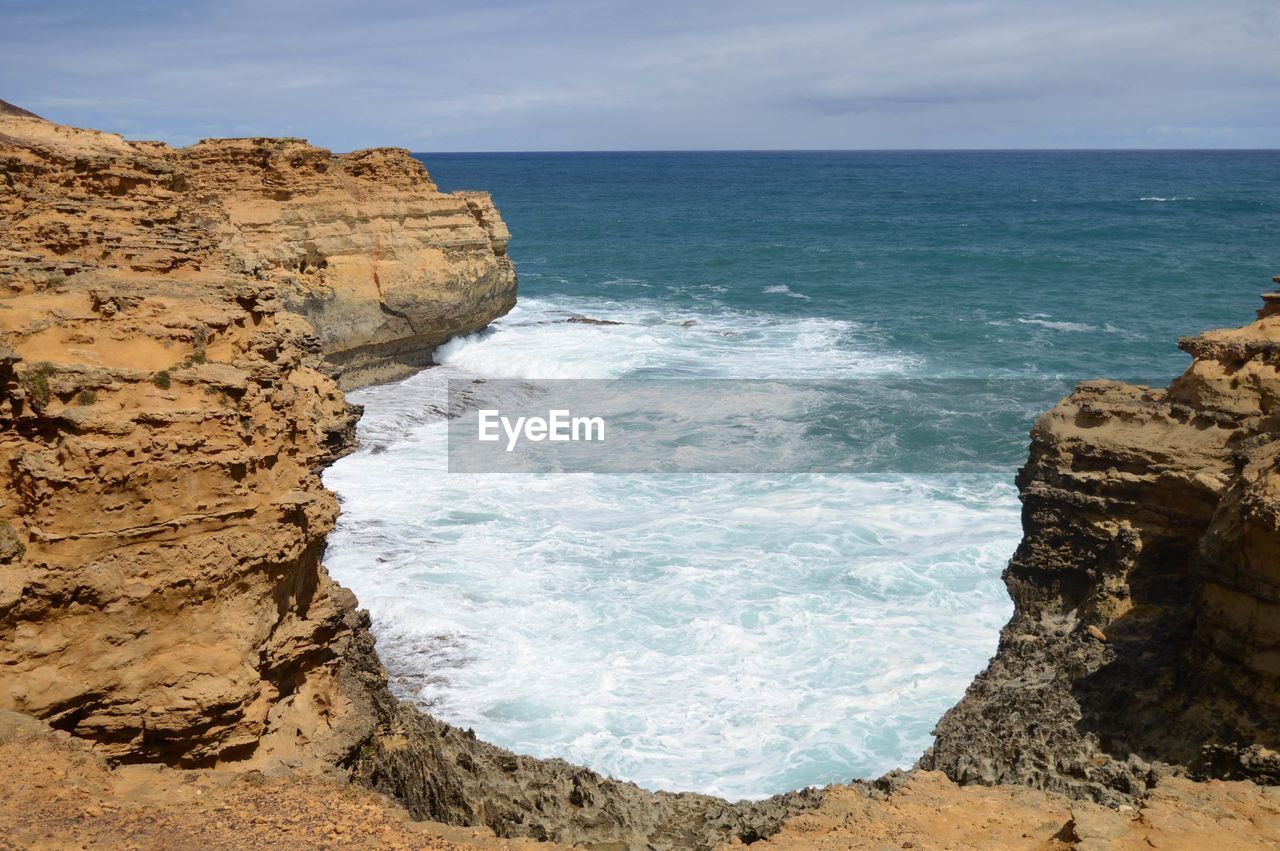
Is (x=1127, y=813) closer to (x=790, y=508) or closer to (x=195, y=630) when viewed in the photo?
(x=195, y=630)

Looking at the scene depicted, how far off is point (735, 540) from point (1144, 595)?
27.5 feet

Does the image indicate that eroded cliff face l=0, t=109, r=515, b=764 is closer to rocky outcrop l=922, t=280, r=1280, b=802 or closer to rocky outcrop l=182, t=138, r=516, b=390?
rocky outcrop l=922, t=280, r=1280, b=802

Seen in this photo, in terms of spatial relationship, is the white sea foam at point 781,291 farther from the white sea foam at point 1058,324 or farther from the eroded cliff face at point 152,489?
the eroded cliff face at point 152,489

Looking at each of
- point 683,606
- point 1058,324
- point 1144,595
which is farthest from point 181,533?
point 1058,324

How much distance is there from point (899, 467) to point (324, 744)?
54.5ft

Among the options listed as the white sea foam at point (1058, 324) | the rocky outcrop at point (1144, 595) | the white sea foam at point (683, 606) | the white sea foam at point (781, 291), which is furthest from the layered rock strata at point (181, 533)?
the white sea foam at point (781, 291)

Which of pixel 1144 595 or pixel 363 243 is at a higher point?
pixel 363 243

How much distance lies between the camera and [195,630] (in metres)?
6.94

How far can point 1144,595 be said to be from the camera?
10625 millimetres

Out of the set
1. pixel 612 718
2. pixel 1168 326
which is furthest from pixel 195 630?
pixel 1168 326

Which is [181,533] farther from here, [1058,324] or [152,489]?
[1058,324]

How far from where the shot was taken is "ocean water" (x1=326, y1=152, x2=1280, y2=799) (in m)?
13.4

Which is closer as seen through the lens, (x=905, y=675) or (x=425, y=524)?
(x=905, y=675)

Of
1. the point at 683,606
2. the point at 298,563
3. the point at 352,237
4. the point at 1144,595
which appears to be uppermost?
the point at 352,237
